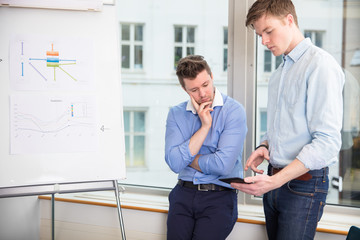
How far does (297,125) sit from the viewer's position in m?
1.38

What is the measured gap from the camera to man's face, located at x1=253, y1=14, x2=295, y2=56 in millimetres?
1429

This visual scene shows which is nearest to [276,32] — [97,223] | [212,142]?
[212,142]

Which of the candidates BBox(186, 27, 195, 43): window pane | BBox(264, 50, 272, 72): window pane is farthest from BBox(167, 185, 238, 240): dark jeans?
BBox(186, 27, 195, 43): window pane

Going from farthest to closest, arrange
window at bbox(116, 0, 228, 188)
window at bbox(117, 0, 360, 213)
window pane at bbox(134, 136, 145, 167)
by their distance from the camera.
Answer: window pane at bbox(134, 136, 145, 167), window at bbox(116, 0, 228, 188), window at bbox(117, 0, 360, 213)

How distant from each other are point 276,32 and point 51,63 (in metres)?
1.27

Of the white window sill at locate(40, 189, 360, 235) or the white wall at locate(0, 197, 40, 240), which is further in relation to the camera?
the white wall at locate(0, 197, 40, 240)

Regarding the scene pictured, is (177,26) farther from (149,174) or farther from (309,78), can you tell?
(309,78)

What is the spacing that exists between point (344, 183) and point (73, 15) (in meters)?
1.90

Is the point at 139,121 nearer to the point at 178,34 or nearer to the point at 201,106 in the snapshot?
the point at 178,34

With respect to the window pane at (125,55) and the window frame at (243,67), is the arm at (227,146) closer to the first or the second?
the window frame at (243,67)

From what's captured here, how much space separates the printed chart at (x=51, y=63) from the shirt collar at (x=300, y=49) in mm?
1162

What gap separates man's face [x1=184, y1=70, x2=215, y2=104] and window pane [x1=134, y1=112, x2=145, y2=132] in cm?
88

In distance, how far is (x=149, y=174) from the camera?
2695mm

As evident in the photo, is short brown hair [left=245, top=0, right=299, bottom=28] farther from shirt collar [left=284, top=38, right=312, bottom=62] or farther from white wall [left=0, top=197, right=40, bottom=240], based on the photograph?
white wall [left=0, top=197, right=40, bottom=240]
